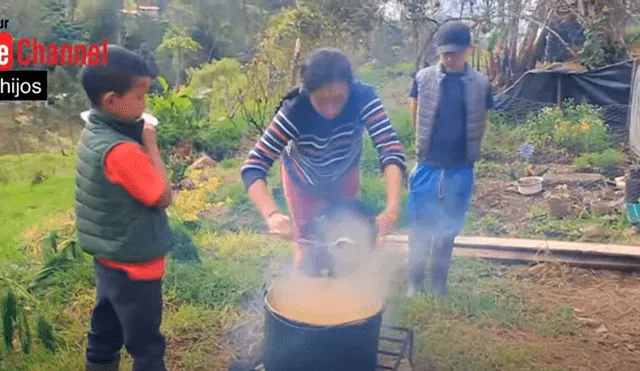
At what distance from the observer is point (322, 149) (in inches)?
119

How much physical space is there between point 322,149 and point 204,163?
19.1 ft

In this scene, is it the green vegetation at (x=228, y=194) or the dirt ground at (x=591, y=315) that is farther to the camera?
the green vegetation at (x=228, y=194)

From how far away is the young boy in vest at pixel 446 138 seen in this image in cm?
396

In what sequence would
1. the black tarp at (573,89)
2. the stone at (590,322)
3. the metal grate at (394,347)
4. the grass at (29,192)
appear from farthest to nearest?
the black tarp at (573,89)
the grass at (29,192)
the stone at (590,322)
the metal grate at (394,347)

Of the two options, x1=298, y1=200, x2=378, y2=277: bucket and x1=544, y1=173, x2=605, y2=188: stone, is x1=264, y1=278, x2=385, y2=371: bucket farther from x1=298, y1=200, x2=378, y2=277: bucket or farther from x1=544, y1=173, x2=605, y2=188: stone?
x1=544, y1=173, x2=605, y2=188: stone

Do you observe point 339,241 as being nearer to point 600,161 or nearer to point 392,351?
point 392,351

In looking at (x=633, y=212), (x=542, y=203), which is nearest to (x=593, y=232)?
(x=633, y=212)

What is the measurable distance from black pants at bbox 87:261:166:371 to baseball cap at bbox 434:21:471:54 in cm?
228

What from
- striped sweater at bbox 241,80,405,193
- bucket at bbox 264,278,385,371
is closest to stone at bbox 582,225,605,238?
striped sweater at bbox 241,80,405,193

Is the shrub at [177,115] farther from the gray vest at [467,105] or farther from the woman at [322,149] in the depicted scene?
the woman at [322,149]

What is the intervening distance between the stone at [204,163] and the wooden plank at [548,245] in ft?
12.5

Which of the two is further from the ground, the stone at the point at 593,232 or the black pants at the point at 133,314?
the black pants at the point at 133,314

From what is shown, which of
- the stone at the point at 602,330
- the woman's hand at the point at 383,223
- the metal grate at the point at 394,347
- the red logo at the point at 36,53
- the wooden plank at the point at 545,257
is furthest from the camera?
the red logo at the point at 36,53

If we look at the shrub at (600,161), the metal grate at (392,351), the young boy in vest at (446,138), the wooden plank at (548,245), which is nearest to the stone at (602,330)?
the young boy in vest at (446,138)
